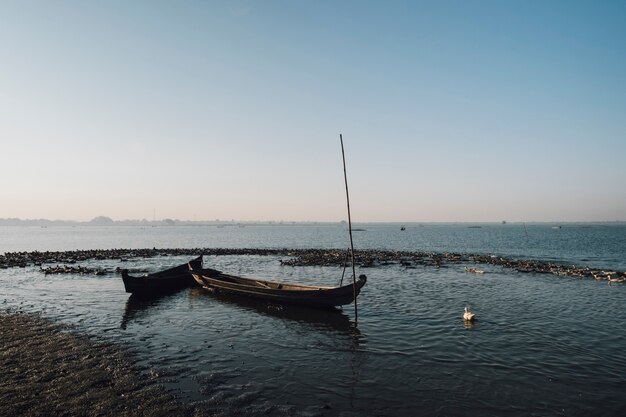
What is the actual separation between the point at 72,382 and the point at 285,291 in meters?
12.1

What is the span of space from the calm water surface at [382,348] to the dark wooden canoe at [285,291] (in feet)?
2.38

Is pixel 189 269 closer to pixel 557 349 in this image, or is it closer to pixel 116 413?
pixel 116 413

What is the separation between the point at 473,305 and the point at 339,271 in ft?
58.3

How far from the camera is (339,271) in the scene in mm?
38844

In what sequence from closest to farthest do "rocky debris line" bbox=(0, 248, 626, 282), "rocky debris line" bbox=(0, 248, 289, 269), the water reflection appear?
the water reflection → "rocky debris line" bbox=(0, 248, 626, 282) → "rocky debris line" bbox=(0, 248, 289, 269)

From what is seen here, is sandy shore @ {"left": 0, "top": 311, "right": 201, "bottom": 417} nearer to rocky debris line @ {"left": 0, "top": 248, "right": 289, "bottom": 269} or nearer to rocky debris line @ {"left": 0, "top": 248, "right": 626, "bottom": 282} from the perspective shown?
rocky debris line @ {"left": 0, "top": 248, "right": 626, "bottom": 282}

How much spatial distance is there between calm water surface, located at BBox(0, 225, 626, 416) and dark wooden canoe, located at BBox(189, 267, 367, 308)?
73cm

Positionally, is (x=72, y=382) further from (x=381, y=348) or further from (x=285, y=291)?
(x=285, y=291)

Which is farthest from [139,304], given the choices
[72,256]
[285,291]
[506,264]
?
[506,264]

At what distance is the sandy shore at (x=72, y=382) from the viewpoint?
924cm

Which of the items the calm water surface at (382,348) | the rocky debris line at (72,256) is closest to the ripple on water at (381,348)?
the calm water surface at (382,348)

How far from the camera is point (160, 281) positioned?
87.4 ft

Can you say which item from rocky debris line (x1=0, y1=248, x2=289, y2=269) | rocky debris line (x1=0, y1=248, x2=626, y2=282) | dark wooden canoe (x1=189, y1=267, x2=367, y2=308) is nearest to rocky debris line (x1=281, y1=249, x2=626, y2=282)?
rocky debris line (x1=0, y1=248, x2=626, y2=282)

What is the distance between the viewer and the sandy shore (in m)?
9.24
